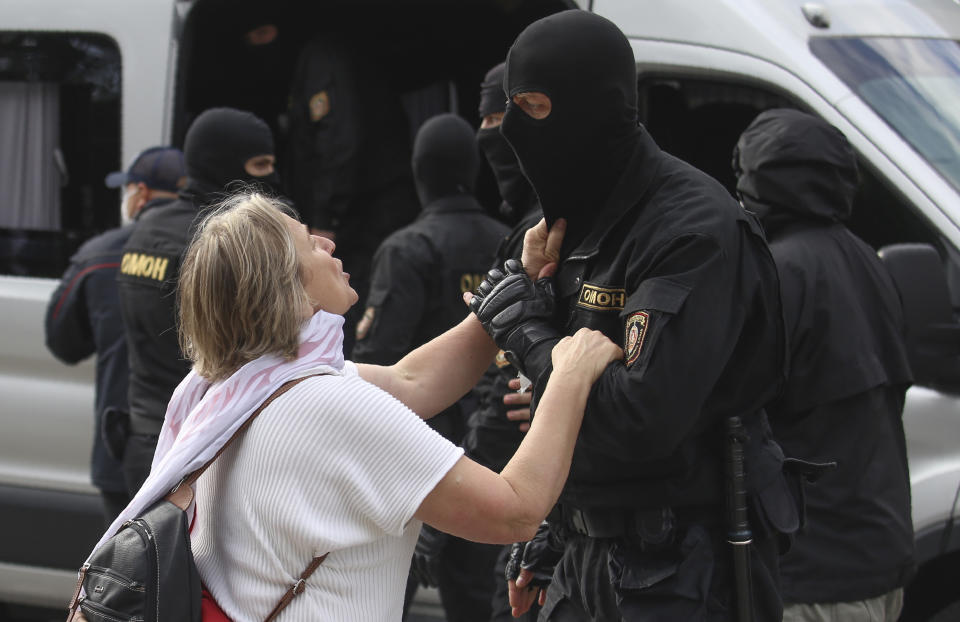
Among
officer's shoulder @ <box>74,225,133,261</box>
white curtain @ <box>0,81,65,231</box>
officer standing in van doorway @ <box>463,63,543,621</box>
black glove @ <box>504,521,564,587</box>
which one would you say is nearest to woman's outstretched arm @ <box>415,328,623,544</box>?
black glove @ <box>504,521,564,587</box>

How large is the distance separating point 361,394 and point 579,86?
0.71 metres

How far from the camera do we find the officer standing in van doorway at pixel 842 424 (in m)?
2.61

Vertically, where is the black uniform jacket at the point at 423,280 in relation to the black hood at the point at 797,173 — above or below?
below

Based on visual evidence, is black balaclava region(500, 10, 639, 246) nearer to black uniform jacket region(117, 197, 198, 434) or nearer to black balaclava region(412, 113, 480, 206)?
black uniform jacket region(117, 197, 198, 434)

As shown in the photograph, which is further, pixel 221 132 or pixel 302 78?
pixel 302 78

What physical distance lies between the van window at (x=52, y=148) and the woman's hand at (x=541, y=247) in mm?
2687

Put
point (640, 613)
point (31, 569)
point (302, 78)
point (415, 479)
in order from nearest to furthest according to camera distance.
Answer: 1. point (415, 479)
2. point (640, 613)
3. point (31, 569)
4. point (302, 78)

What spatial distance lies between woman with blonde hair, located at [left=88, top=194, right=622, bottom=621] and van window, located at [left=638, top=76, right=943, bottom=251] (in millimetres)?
1838

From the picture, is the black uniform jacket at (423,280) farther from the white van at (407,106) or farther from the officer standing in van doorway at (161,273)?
the white van at (407,106)

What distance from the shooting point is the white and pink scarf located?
1.73 meters

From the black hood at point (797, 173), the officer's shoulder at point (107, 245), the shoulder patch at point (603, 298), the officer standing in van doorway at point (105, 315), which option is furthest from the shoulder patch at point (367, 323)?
the shoulder patch at point (603, 298)

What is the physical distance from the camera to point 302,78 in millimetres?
5262

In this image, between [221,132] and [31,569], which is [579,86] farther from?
[31,569]

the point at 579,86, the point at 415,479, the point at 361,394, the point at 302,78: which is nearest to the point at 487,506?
the point at 415,479
